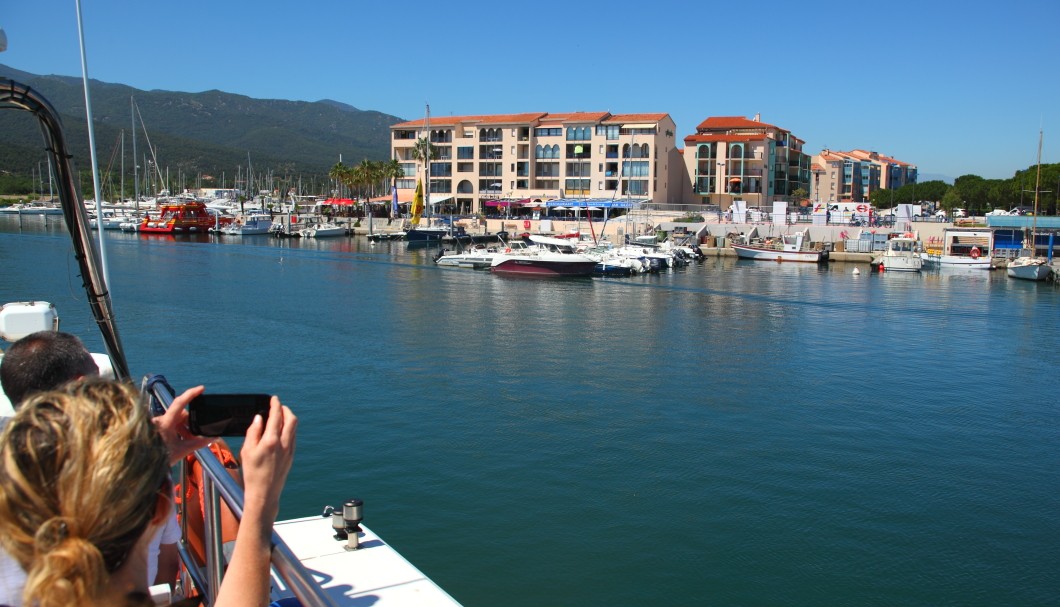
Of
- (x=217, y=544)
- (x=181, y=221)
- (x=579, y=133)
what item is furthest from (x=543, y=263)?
(x=181, y=221)

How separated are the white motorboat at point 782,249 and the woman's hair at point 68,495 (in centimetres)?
6463

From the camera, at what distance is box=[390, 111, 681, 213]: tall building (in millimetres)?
85625

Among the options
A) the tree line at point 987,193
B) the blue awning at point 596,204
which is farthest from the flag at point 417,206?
the tree line at point 987,193

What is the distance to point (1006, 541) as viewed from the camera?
12.0 metres

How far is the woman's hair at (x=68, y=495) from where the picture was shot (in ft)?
5.18

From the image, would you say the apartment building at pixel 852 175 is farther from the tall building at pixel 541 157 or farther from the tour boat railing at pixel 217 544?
the tour boat railing at pixel 217 544

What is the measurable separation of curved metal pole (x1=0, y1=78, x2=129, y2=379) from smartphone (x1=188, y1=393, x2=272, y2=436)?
4168mm

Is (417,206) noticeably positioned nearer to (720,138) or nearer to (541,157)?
(541,157)

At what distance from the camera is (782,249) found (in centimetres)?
6512

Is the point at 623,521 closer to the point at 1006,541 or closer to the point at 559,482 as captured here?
the point at 559,482

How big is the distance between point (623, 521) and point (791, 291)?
33.7 meters

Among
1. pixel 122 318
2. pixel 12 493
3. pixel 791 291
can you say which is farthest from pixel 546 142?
pixel 12 493

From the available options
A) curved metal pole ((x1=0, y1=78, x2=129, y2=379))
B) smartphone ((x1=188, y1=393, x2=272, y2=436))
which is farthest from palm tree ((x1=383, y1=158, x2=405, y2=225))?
smartphone ((x1=188, y1=393, x2=272, y2=436))

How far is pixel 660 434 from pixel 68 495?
1543cm
